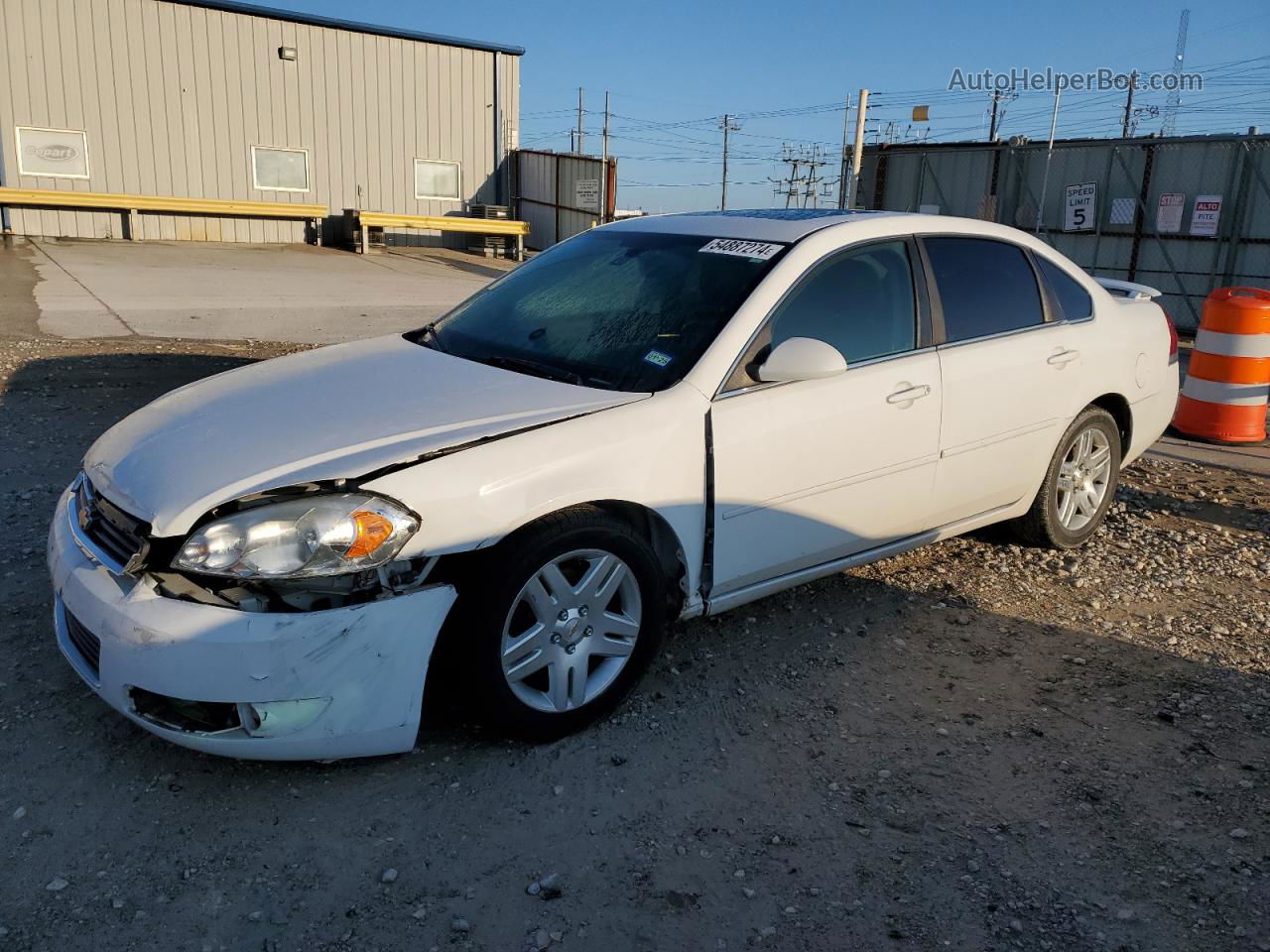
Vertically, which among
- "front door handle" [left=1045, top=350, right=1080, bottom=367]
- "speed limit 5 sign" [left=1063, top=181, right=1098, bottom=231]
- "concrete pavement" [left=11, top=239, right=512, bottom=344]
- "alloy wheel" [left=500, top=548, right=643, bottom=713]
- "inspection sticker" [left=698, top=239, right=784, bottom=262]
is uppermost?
"speed limit 5 sign" [left=1063, top=181, right=1098, bottom=231]

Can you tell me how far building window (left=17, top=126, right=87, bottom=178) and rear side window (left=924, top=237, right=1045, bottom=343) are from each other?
73.3 ft

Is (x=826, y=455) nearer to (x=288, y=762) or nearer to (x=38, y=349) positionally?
(x=288, y=762)

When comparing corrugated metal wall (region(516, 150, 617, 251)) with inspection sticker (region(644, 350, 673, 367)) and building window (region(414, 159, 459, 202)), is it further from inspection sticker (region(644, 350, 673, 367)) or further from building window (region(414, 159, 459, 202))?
inspection sticker (region(644, 350, 673, 367))

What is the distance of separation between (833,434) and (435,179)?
77.7 ft

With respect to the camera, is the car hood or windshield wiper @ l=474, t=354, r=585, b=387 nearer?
the car hood

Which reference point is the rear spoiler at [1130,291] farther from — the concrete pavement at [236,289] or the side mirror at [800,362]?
the concrete pavement at [236,289]

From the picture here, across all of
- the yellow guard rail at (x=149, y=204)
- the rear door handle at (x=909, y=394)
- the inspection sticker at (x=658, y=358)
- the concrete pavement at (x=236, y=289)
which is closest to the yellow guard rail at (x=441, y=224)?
the concrete pavement at (x=236, y=289)

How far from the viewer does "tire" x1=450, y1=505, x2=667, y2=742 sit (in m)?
2.91

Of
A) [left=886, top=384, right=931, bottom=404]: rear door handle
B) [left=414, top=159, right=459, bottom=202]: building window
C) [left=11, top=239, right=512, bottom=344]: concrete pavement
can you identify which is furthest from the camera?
[left=414, top=159, right=459, bottom=202]: building window

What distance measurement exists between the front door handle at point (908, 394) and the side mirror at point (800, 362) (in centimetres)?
45

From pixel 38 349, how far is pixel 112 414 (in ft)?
8.11

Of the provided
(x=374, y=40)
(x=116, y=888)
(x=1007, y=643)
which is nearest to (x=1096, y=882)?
(x=1007, y=643)

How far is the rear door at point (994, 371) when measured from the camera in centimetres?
420

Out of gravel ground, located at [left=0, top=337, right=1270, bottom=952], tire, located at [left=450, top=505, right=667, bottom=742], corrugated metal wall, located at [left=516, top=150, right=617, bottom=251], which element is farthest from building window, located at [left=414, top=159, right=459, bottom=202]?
tire, located at [left=450, top=505, right=667, bottom=742]
